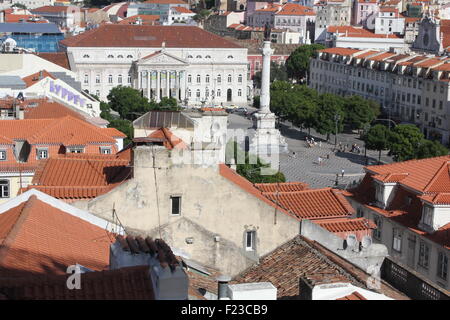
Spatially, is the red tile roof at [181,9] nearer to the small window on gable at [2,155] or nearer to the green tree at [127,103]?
the green tree at [127,103]

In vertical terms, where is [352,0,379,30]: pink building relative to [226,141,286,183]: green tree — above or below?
above

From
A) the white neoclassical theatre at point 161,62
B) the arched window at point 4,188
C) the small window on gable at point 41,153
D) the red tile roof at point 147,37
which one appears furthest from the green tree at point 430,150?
the red tile roof at point 147,37

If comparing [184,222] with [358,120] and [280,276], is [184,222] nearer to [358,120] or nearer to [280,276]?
[280,276]

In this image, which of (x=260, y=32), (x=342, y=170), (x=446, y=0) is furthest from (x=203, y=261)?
(x=446, y=0)

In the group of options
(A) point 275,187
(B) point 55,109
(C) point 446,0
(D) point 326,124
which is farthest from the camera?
(C) point 446,0

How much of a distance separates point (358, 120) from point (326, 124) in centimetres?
499

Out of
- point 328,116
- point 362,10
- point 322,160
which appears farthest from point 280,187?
point 362,10

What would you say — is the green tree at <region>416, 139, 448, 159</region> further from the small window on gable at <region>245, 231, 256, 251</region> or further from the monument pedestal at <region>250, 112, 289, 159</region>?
the small window on gable at <region>245, 231, 256, 251</region>

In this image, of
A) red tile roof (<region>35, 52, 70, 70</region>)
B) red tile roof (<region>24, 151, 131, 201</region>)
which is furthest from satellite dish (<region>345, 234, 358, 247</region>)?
red tile roof (<region>35, 52, 70, 70</region>)

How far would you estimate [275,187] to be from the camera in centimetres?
2119

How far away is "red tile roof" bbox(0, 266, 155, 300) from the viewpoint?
985 centimetres

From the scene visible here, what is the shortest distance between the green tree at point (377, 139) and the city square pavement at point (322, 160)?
1183 mm

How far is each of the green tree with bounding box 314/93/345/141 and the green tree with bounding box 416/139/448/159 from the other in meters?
16.1

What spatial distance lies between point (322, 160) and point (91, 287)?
180ft
